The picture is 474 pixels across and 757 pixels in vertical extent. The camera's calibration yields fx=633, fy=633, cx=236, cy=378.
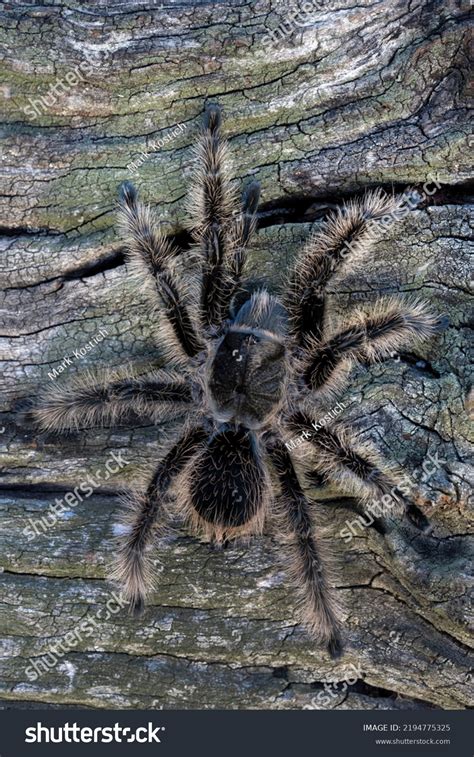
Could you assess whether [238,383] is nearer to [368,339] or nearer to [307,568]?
[368,339]

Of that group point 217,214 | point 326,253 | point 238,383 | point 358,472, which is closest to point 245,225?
point 217,214

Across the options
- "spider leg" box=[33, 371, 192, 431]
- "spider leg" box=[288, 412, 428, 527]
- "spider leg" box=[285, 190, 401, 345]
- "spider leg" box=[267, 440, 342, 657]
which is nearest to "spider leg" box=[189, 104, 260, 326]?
"spider leg" box=[285, 190, 401, 345]

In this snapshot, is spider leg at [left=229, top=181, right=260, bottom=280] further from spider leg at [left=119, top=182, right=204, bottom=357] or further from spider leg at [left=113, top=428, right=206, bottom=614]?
spider leg at [left=113, top=428, right=206, bottom=614]

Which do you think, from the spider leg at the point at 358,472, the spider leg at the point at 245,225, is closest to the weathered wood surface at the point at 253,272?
the spider leg at the point at 358,472

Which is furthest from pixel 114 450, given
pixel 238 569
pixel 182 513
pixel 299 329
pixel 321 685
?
pixel 321 685

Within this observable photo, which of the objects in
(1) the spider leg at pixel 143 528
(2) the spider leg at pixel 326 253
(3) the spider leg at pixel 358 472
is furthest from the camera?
(2) the spider leg at pixel 326 253

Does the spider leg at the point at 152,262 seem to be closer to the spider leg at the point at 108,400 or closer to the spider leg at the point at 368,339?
the spider leg at the point at 108,400

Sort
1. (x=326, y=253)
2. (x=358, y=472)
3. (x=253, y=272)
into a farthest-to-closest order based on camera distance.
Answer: (x=253, y=272)
(x=326, y=253)
(x=358, y=472)
